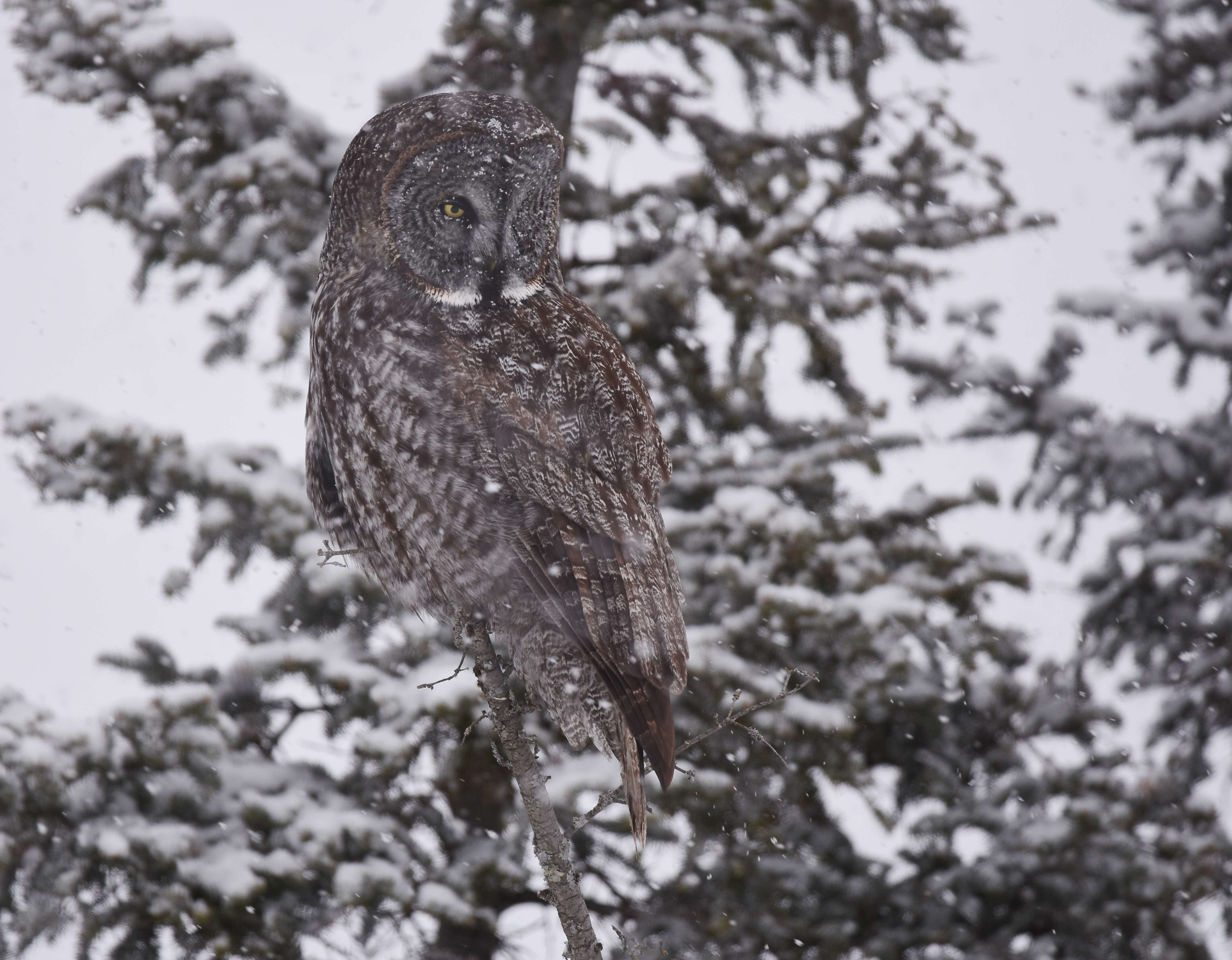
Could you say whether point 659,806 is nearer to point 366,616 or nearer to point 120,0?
point 366,616

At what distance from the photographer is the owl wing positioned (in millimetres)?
2182

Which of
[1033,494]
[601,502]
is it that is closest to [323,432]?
[601,502]

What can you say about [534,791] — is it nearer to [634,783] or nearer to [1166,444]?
[634,783]

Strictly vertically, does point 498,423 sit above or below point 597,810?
above

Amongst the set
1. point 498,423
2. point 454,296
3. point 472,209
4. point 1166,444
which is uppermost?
point 1166,444

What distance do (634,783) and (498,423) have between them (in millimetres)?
797

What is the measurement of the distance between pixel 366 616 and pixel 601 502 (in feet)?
11.1

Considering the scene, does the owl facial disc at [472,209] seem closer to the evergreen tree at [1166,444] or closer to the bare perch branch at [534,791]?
the bare perch branch at [534,791]

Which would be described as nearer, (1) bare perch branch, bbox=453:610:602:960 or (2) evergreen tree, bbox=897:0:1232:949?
(1) bare perch branch, bbox=453:610:602:960

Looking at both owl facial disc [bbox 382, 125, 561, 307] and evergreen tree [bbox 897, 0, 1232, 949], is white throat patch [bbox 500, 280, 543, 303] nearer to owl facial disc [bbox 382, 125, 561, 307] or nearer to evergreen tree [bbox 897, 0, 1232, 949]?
owl facial disc [bbox 382, 125, 561, 307]

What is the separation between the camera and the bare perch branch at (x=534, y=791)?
2.15 metres

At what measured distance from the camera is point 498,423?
2.29 m

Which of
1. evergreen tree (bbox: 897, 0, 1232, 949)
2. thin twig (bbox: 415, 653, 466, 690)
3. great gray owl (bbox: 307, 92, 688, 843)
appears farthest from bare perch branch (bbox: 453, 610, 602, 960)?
evergreen tree (bbox: 897, 0, 1232, 949)

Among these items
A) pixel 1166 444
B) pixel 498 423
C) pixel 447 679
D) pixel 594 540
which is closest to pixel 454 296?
pixel 498 423
